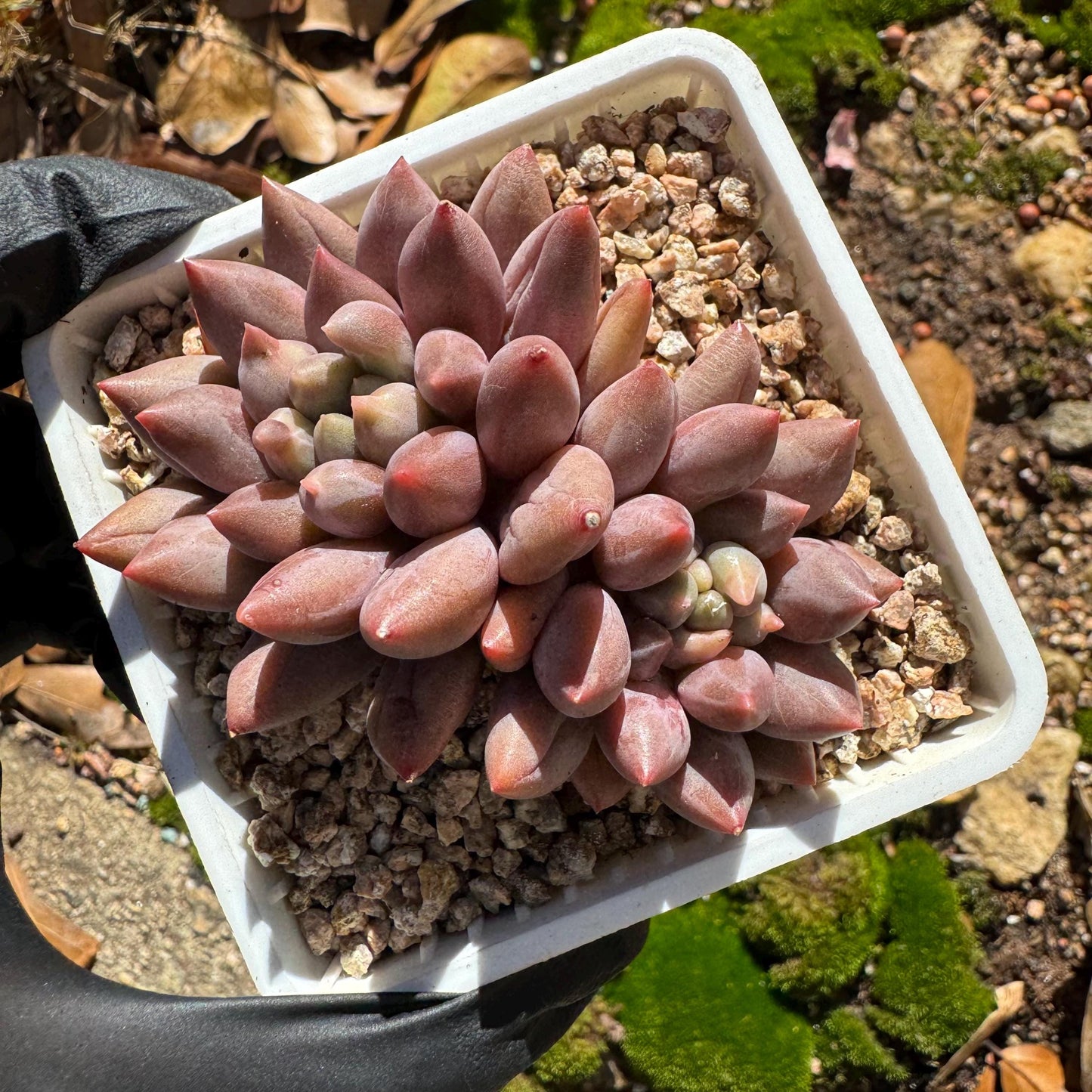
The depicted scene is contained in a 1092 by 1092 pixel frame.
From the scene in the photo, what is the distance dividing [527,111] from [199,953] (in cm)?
175

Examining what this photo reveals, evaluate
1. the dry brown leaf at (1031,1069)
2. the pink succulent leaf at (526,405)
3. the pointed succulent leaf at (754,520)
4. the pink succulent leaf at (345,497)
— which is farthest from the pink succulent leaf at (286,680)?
the dry brown leaf at (1031,1069)

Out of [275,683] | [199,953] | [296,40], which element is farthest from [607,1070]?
[296,40]

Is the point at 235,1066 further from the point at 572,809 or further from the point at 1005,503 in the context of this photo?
the point at 1005,503

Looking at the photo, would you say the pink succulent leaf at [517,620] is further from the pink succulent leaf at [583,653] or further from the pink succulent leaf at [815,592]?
the pink succulent leaf at [815,592]

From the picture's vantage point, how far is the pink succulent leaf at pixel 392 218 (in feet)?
2.78

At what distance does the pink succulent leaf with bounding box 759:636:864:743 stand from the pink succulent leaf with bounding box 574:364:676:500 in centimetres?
24

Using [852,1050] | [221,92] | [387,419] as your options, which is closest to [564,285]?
[387,419]

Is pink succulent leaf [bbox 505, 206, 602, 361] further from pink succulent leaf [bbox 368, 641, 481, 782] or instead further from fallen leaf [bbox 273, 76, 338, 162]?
fallen leaf [bbox 273, 76, 338, 162]

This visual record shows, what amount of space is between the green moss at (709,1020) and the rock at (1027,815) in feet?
1.66

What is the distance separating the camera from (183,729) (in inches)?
40.8

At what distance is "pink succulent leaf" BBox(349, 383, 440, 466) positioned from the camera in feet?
2.48

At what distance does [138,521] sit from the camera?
2.99 feet

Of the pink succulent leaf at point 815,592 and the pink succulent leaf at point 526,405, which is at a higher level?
the pink succulent leaf at point 526,405

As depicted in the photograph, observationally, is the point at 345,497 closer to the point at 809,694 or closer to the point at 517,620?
the point at 517,620
